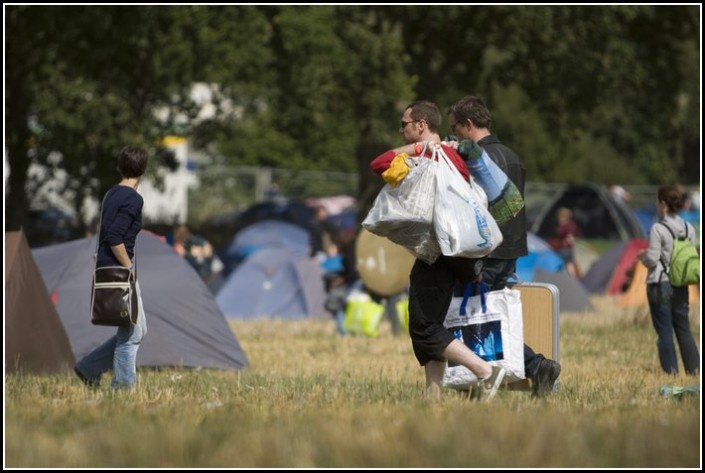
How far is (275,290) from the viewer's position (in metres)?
21.2

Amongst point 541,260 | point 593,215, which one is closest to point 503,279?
point 541,260

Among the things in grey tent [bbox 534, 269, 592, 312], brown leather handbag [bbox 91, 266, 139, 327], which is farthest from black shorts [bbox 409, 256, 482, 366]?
grey tent [bbox 534, 269, 592, 312]

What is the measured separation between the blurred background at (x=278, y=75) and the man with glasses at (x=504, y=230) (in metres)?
16.3

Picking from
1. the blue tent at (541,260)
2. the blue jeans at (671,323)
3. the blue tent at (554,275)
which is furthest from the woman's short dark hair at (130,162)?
the blue tent at (541,260)

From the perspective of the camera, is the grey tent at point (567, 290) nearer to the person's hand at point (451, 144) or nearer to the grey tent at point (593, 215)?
the grey tent at point (593, 215)

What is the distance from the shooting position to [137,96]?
86.3ft

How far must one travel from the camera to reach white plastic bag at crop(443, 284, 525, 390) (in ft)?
27.0

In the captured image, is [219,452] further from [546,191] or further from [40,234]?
[546,191]

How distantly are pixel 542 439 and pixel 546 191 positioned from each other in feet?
118

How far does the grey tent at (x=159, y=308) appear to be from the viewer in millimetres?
12438

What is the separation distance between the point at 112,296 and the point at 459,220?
2.33 meters

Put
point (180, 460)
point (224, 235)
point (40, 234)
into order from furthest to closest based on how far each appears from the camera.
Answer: point (224, 235), point (40, 234), point (180, 460)

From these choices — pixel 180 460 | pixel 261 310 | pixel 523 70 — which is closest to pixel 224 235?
pixel 523 70

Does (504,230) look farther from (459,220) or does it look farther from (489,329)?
(459,220)
